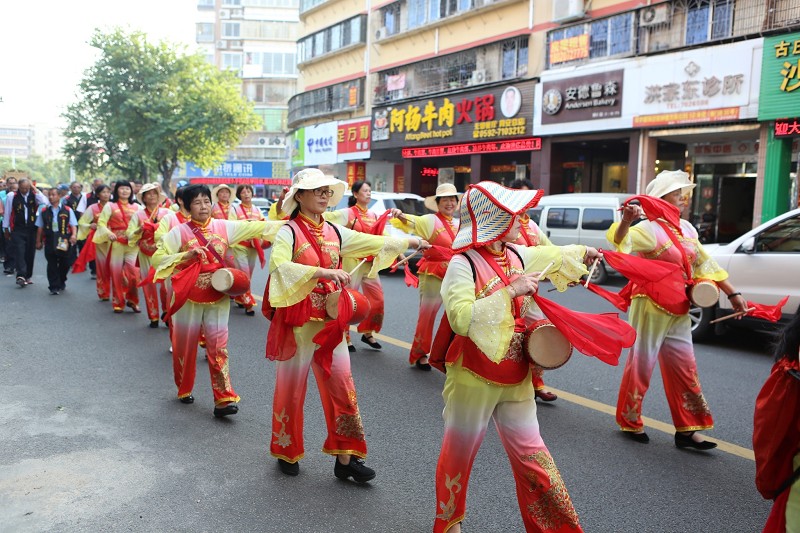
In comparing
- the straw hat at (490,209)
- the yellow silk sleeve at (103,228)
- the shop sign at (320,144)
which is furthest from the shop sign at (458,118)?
the straw hat at (490,209)

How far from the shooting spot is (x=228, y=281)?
532 centimetres

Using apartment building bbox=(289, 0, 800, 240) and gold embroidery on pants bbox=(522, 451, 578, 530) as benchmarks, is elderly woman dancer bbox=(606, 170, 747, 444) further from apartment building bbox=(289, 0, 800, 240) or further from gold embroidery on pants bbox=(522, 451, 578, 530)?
apartment building bbox=(289, 0, 800, 240)

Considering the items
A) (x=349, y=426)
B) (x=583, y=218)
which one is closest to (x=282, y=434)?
(x=349, y=426)

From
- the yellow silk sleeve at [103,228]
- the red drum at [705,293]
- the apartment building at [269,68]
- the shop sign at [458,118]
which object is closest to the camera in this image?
the red drum at [705,293]

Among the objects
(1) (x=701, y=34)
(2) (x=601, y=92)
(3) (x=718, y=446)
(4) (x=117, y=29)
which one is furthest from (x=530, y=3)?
(4) (x=117, y=29)

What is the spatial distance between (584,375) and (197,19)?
7159 cm

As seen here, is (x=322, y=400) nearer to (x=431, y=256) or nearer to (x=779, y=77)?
(x=431, y=256)

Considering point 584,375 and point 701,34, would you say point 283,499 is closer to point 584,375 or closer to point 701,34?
point 584,375

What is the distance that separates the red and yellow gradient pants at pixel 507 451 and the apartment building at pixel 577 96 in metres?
14.5

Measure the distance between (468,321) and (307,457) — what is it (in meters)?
2.26

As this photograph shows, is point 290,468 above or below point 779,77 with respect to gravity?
below

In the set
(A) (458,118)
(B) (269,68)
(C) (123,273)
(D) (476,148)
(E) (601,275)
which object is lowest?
(E) (601,275)

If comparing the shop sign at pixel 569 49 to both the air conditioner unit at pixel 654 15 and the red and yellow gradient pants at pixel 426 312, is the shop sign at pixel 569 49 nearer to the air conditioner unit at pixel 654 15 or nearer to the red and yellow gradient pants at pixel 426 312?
the air conditioner unit at pixel 654 15

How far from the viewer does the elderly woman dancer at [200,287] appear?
5.49 m
